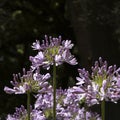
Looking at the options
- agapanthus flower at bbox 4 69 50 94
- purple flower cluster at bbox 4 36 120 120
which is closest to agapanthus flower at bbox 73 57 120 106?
purple flower cluster at bbox 4 36 120 120

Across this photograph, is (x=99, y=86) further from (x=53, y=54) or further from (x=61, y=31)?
(x=61, y=31)

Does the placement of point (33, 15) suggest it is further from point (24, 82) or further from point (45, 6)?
point (24, 82)

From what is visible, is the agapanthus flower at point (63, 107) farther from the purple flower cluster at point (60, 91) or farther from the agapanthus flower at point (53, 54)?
the agapanthus flower at point (53, 54)

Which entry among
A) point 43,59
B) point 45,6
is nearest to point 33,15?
point 45,6

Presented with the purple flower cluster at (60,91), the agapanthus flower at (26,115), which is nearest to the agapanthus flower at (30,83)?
the purple flower cluster at (60,91)

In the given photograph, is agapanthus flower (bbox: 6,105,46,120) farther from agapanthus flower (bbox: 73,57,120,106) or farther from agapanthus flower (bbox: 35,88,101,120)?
agapanthus flower (bbox: 73,57,120,106)

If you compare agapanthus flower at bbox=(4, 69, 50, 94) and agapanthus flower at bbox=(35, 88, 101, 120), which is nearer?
agapanthus flower at bbox=(4, 69, 50, 94)
